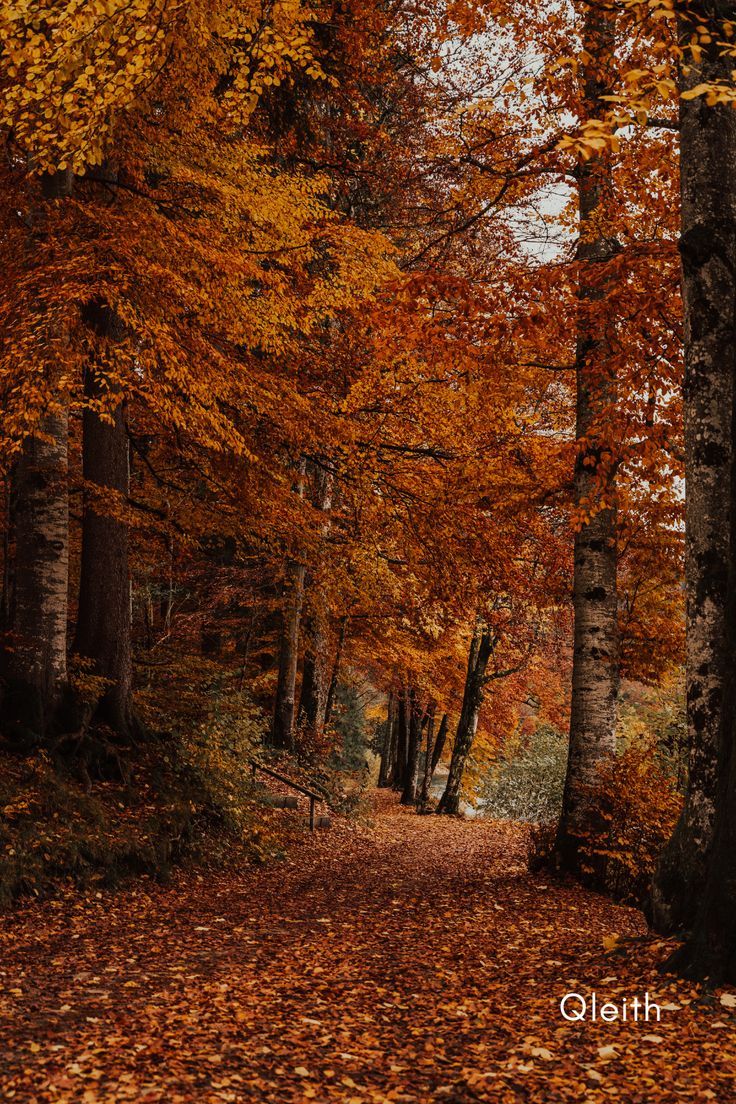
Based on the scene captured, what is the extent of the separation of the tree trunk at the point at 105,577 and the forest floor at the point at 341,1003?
7.73ft

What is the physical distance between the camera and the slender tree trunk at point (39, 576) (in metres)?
8.55

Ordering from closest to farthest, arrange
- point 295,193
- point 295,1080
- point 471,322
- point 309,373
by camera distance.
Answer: point 295,1080
point 471,322
point 295,193
point 309,373

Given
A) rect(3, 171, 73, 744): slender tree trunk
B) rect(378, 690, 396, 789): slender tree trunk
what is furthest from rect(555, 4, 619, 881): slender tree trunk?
rect(378, 690, 396, 789): slender tree trunk

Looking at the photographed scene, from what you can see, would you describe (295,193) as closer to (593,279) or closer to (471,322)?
(471,322)

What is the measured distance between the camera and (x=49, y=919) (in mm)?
6543

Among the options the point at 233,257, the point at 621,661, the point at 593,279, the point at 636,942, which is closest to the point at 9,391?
the point at 233,257

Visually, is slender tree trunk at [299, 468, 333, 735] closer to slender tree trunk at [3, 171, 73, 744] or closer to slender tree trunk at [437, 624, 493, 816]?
slender tree trunk at [437, 624, 493, 816]

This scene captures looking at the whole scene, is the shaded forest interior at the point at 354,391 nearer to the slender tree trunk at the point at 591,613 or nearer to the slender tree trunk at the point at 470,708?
the slender tree trunk at the point at 591,613

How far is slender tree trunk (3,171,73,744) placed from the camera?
8.55 metres

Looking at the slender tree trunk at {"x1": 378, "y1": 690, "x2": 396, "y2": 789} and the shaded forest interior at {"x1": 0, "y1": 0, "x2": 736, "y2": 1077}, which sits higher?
the shaded forest interior at {"x1": 0, "y1": 0, "x2": 736, "y2": 1077}

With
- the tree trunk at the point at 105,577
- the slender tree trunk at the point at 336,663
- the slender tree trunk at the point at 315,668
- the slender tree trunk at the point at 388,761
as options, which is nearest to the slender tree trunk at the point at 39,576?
the tree trunk at the point at 105,577

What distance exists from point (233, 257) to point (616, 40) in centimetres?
401

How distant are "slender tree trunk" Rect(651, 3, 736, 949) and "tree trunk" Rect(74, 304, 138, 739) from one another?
639 cm

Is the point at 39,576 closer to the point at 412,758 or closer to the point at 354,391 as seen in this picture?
the point at 354,391
